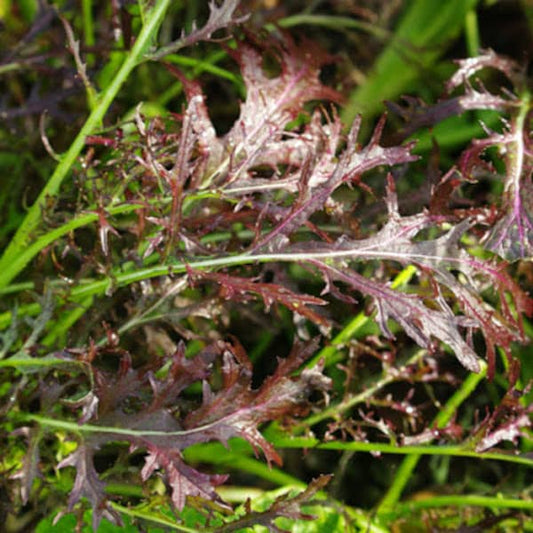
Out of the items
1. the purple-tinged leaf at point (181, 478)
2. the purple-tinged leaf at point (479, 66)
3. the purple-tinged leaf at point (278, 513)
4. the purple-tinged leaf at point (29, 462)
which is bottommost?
the purple-tinged leaf at point (278, 513)

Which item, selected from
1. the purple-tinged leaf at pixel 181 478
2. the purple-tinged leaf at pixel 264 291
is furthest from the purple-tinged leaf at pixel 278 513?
the purple-tinged leaf at pixel 264 291

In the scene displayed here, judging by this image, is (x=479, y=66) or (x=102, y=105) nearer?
(x=102, y=105)

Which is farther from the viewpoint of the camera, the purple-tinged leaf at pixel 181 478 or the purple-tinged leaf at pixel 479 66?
the purple-tinged leaf at pixel 479 66

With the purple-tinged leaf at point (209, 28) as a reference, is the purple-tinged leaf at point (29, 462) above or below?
below

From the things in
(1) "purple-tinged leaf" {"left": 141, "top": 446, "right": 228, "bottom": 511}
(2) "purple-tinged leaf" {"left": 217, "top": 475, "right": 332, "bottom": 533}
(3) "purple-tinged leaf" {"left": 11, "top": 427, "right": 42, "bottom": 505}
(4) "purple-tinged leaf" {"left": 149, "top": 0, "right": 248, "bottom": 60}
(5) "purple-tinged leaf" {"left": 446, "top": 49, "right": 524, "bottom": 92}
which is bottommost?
(2) "purple-tinged leaf" {"left": 217, "top": 475, "right": 332, "bottom": 533}

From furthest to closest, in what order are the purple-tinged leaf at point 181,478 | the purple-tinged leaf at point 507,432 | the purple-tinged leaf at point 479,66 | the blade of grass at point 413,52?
the blade of grass at point 413,52, the purple-tinged leaf at point 479,66, the purple-tinged leaf at point 507,432, the purple-tinged leaf at point 181,478

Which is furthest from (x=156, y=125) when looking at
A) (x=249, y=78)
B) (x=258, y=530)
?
(x=258, y=530)

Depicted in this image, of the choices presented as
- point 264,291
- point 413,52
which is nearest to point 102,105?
point 264,291

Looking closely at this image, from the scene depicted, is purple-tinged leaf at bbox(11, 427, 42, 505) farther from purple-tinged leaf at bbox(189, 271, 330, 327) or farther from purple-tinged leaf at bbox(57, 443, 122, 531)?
purple-tinged leaf at bbox(189, 271, 330, 327)

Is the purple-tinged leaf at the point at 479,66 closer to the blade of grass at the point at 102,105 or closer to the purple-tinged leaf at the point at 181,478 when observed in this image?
the blade of grass at the point at 102,105

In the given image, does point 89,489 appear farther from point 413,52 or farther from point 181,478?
point 413,52

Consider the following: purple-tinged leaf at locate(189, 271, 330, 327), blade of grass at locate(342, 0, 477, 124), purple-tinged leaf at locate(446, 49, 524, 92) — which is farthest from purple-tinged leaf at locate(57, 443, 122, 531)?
blade of grass at locate(342, 0, 477, 124)
